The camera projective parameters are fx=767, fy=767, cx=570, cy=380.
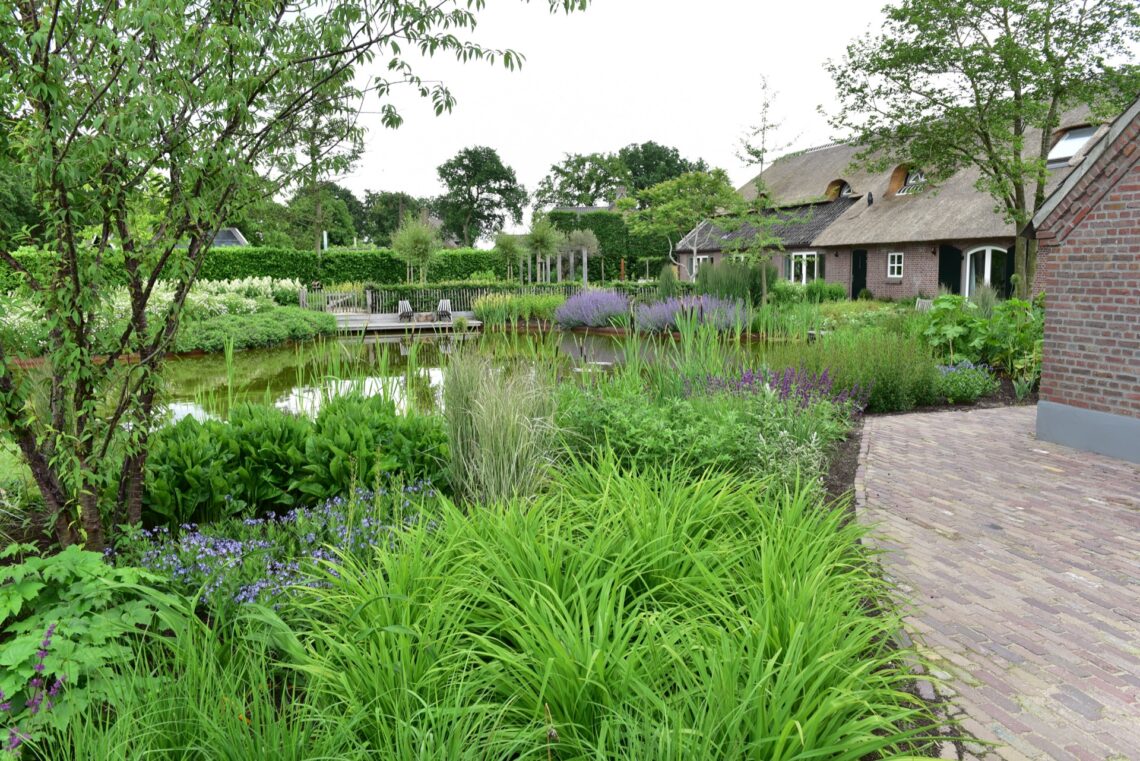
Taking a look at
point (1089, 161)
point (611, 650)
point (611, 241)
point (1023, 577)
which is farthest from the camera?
point (611, 241)

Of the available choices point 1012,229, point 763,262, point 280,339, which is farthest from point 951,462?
point 1012,229

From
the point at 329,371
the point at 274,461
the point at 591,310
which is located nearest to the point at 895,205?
the point at 591,310

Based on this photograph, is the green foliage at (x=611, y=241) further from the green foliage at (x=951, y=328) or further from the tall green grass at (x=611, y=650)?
the tall green grass at (x=611, y=650)

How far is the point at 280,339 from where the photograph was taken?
16.3m

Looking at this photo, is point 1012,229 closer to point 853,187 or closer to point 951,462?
point 853,187

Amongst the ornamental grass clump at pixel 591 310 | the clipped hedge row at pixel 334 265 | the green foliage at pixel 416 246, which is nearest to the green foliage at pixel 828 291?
the ornamental grass clump at pixel 591 310

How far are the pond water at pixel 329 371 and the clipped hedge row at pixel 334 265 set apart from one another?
12331 mm

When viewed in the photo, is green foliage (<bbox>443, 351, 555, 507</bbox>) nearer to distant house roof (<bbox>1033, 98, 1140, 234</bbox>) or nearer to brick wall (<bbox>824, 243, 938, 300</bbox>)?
distant house roof (<bbox>1033, 98, 1140, 234</bbox>)

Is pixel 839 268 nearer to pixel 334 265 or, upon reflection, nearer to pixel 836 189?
pixel 836 189

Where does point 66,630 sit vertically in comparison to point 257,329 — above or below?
below

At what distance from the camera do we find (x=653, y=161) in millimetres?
70750

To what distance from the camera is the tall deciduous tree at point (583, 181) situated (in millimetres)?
63969

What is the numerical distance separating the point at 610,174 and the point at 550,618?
213ft

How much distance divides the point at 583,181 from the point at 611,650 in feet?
214
